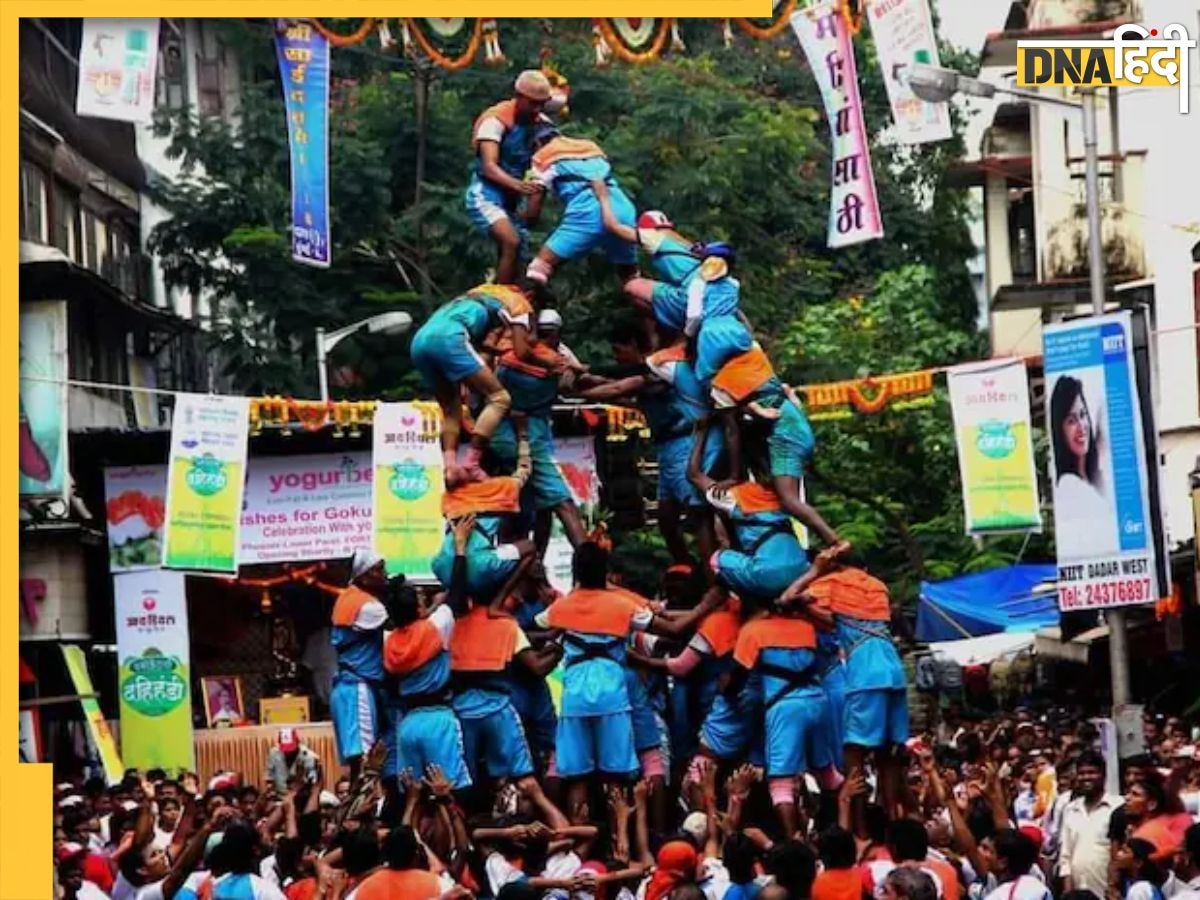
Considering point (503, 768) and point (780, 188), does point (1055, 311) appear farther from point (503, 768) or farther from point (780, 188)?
point (503, 768)

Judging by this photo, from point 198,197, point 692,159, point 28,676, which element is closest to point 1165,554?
point 28,676

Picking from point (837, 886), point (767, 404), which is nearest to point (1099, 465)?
point (767, 404)

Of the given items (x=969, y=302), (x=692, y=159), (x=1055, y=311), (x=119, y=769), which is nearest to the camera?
(x=119, y=769)

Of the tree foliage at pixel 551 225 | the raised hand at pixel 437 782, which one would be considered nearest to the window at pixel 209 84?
the tree foliage at pixel 551 225

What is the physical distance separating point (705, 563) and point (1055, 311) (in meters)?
24.3

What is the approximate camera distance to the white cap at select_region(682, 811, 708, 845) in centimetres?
1530

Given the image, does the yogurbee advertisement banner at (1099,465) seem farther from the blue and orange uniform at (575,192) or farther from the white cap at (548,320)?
the white cap at (548,320)

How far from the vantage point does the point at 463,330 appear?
19156mm

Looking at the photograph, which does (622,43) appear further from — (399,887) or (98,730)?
(399,887)

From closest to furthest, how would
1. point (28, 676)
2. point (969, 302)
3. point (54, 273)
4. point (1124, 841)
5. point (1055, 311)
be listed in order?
point (1124, 841) → point (28, 676) → point (54, 273) → point (1055, 311) → point (969, 302)

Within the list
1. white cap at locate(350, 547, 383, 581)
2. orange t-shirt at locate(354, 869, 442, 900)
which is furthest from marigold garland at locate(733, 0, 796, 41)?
orange t-shirt at locate(354, 869, 442, 900)

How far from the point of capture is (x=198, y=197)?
40.7 m

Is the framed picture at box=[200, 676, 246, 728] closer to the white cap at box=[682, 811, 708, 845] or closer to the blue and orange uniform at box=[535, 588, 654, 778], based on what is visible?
the blue and orange uniform at box=[535, 588, 654, 778]

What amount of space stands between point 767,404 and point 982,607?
19.8 meters
